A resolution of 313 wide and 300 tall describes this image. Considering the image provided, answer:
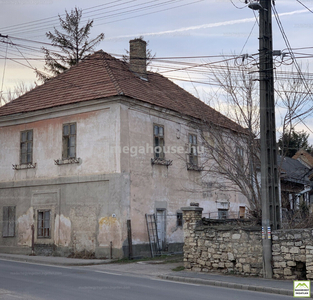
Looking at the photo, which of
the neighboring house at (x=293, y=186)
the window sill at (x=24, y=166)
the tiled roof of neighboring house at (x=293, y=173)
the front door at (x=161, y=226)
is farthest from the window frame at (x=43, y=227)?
the tiled roof of neighboring house at (x=293, y=173)

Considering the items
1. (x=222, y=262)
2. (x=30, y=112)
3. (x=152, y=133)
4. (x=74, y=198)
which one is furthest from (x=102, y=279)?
(x=30, y=112)

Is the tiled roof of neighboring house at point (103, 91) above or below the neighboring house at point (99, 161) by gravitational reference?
above

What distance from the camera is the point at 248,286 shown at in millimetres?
12406

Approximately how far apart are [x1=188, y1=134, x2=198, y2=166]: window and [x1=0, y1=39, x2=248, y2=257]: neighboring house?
52mm

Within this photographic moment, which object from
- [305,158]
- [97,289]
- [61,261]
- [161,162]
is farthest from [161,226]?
[305,158]

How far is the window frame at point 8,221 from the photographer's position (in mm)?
22875

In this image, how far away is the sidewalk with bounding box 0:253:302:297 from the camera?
12.3 metres

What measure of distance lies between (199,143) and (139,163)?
4.98m

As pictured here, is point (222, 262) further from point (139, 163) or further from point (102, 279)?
point (139, 163)

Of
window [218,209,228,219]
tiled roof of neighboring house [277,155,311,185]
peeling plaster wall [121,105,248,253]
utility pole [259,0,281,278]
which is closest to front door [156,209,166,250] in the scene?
peeling plaster wall [121,105,248,253]

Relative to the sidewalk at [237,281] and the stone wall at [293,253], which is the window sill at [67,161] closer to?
the sidewalk at [237,281]

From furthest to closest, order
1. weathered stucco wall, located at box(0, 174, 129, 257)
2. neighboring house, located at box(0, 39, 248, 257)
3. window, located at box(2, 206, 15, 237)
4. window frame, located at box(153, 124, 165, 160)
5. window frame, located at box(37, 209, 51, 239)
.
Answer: window, located at box(2, 206, 15, 237) → window frame, located at box(153, 124, 165, 160) → window frame, located at box(37, 209, 51, 239) → neighboring house, located at box(0, 39, 248, 257) → weathered stucco wall, located at box(0, 174, 129, 257)

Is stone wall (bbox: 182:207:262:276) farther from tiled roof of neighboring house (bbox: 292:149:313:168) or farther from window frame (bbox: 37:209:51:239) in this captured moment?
tiled roof of neighboring house (bbox: 292:149:313:168)

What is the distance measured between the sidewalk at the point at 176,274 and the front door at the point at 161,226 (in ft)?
10.3
